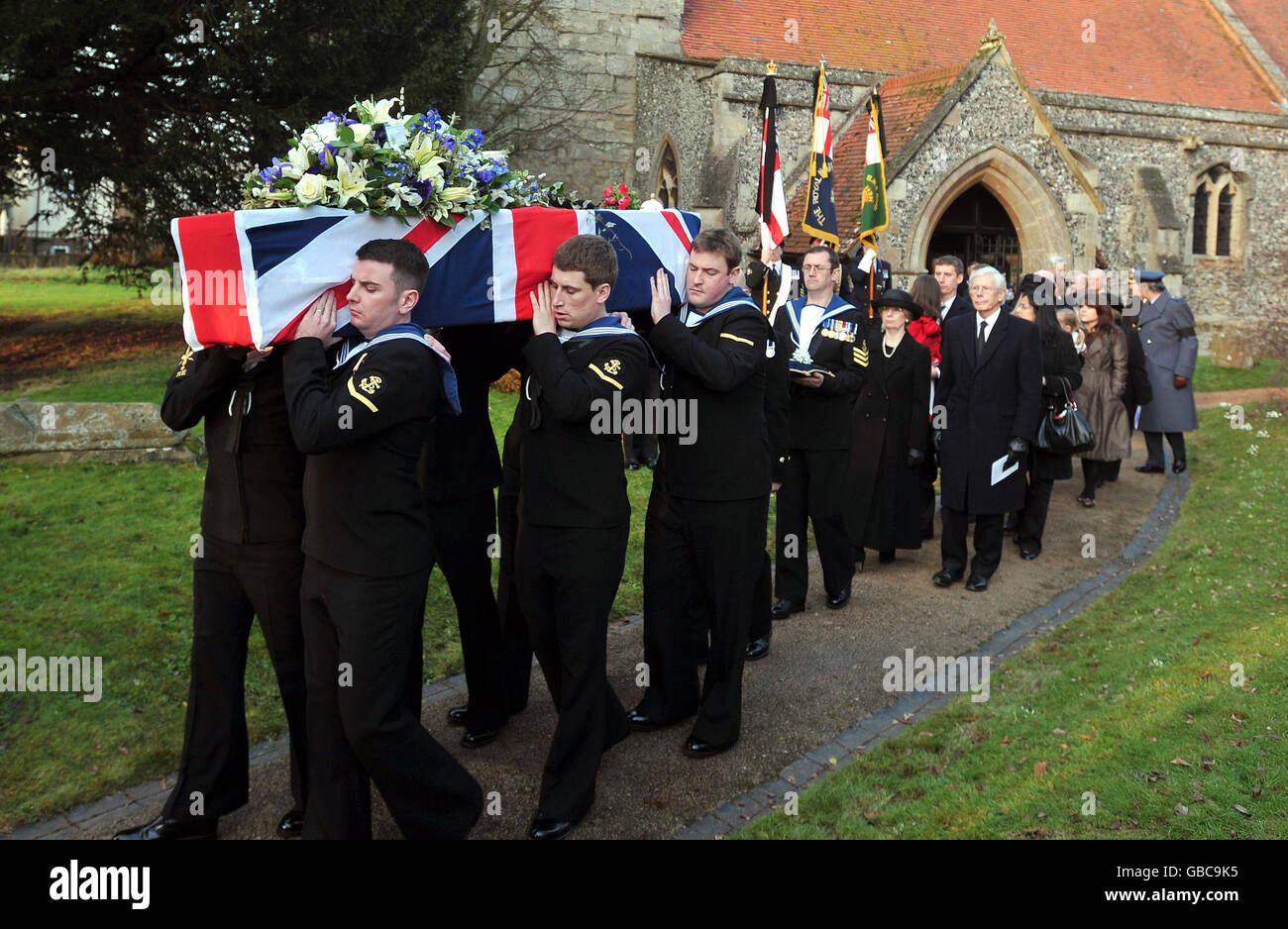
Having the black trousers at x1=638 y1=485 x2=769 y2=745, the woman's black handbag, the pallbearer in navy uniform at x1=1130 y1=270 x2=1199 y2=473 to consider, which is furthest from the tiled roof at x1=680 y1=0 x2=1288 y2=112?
the black trousers at x1=638 y1=485 x2=769 y2=745

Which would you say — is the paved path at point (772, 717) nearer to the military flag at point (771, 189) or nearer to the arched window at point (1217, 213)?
the military flag at point (771, 189)

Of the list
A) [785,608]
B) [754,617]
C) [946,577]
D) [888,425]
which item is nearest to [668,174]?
[888,425]

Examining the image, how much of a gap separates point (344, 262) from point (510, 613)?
198cm

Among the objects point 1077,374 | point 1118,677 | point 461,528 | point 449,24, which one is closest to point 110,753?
point 461,528

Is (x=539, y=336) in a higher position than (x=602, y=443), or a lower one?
higher

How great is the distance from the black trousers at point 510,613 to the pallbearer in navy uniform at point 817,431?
7.12 feet

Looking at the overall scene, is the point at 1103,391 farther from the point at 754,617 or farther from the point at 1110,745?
the point at 1110,745

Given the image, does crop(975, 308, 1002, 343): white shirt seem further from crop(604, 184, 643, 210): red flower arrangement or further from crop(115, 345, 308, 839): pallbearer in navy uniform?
crop(115, 345, 308, 839): pallbearer in navy uniform

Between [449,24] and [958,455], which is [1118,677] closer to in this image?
[958,455]

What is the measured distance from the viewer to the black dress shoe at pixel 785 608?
6883 mm

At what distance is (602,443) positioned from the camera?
167 inches

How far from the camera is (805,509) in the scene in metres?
6.96

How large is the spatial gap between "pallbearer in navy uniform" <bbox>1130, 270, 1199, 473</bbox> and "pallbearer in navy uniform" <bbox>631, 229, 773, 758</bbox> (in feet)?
29.3

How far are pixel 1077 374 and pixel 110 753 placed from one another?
7.99 m
